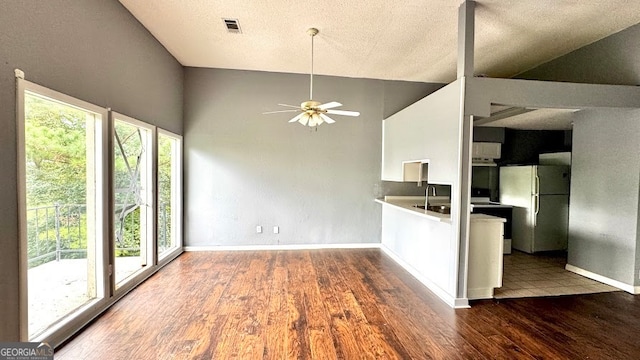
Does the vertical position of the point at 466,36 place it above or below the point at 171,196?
above

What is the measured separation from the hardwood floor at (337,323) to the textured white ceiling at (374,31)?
327cm

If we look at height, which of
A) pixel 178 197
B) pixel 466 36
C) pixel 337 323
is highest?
pixel 466 36

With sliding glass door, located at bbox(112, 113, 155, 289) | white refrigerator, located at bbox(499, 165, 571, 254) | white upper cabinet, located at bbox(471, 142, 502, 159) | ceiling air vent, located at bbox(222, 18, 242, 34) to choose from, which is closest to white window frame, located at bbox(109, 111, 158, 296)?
sliding glass door, located at bbox(112, 113, 155, 289)

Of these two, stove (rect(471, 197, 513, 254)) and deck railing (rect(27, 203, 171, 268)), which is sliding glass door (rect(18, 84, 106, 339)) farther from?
stove (rect(471, 197, 513, 254))

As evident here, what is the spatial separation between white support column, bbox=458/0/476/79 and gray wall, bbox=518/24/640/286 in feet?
7.45

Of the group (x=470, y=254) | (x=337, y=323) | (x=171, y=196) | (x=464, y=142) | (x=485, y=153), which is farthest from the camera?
(x=485, y=153)

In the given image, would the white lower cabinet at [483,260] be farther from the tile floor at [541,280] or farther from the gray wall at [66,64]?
the gray wall at [66,64]

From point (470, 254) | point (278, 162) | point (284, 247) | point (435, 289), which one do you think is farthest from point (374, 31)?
point (284, 247)

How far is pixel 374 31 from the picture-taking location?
3.57m

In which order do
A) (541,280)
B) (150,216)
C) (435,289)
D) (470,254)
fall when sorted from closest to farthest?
(470,254) < (435,289) < (541,280) < (150,216)

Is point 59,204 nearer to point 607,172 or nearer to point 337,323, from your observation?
point 337,323

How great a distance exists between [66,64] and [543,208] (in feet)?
22.2

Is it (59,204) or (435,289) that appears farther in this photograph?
(435,289)

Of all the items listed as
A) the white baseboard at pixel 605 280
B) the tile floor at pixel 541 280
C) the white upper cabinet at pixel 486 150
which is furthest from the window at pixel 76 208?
the white baseboard at pixel 605 280
